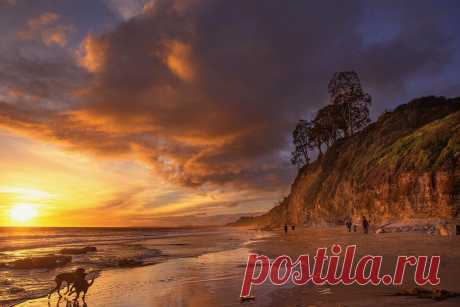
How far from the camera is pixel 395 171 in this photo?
39.2m

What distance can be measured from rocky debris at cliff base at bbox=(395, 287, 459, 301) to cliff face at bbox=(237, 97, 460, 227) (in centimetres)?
2588

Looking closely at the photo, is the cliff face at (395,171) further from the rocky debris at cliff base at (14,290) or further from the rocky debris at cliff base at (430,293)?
the rocky debris at cliff base at (14,290)

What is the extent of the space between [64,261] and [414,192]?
32.2 m

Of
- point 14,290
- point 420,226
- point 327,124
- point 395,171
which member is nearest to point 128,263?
point 14,290

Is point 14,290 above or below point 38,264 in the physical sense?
below

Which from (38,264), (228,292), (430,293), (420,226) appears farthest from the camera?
(420,226)

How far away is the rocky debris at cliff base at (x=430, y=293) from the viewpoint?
7.66m

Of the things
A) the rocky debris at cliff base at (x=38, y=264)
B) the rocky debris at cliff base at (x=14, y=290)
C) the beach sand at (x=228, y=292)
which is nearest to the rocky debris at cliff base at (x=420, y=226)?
the beach sand at (x=228, y=292)

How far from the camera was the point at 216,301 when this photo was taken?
9.37 metres

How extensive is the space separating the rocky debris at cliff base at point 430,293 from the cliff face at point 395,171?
84.9ft

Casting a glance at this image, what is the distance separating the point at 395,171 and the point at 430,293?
34.3 m

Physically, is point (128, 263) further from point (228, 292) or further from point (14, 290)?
point (228, 292)

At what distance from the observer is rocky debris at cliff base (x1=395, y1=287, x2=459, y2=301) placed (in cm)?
766

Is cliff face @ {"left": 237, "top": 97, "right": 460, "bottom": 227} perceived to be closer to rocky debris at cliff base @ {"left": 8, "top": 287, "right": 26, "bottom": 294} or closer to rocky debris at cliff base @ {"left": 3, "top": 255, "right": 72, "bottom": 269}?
rocky debris at cliff base @ {"left": 3, "top": 255, "right": 72, "bottom": 269}
